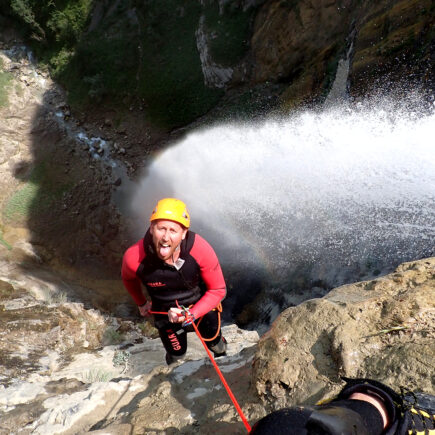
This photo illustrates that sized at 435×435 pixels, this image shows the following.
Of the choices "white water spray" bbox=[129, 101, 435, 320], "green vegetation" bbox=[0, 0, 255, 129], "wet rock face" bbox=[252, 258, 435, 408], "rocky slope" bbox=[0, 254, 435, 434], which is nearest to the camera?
"wet rock face" bbox=[252, 258, 435, 408]

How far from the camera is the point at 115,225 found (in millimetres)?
12961

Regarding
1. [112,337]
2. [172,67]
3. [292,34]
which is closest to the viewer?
[112,337]

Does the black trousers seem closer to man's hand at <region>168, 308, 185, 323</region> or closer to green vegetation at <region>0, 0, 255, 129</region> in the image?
man's hand at <region>168, 308, 185, 323</region>

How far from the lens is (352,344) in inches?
97.0

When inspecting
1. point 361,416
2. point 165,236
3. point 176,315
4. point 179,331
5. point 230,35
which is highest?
point 230,35

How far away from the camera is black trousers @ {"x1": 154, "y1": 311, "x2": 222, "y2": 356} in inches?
160

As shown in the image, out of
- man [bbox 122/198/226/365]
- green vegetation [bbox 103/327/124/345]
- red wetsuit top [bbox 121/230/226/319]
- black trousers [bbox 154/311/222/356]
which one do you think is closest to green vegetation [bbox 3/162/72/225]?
green vegetation [bbox 103/327/124/345]

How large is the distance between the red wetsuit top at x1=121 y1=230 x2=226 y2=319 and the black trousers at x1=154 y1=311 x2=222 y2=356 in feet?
1.56

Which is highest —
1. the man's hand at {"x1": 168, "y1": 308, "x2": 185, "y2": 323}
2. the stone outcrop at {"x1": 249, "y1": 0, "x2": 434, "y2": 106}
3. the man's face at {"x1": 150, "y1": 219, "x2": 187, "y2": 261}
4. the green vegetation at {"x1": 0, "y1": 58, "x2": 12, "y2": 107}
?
the stone outcrop at {"x1": 249, "y1": 0, "x2": 434, "y2": 106}

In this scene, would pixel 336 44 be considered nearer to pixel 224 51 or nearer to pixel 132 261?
pixel 224 51

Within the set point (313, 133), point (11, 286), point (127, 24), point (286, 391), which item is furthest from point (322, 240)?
point (127, 24)

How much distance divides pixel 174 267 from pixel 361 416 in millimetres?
2124

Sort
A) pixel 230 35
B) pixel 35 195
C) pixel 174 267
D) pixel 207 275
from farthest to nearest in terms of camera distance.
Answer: pixel 230 35 → pixel 35 195 → pixel 207 275 → pixel 174 267

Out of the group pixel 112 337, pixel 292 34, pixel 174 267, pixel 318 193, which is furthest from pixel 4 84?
pixel 174 267
